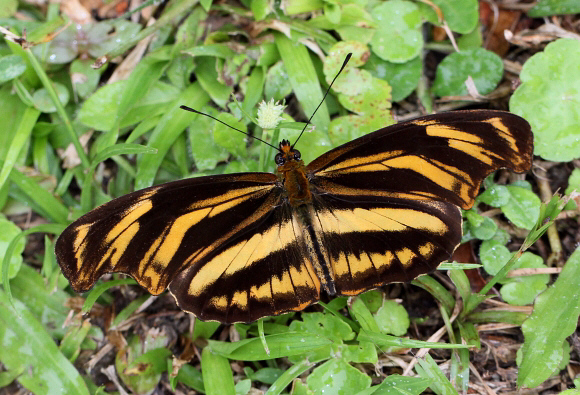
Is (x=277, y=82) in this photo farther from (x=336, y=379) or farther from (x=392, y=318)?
(x=336, y=379)

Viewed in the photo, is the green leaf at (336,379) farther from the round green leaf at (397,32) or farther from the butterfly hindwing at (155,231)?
the round green leaf at (397,32)

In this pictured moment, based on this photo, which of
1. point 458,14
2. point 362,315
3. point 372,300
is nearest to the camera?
point 362,315

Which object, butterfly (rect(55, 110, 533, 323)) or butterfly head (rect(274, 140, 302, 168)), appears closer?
butterfly (rect(55, 110, 533, 323))

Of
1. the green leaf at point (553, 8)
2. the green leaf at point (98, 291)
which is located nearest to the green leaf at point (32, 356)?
the green leaf at point (98, 291)

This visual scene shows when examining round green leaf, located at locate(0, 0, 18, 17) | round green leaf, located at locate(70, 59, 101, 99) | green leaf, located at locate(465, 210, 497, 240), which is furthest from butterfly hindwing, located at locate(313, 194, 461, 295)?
round green leaf, located at locate(0, 0, 18, 17)

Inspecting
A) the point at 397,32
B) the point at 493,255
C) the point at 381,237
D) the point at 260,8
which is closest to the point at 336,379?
the point at 381,237

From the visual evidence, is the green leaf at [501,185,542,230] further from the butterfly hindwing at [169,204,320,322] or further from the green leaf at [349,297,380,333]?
the butterfly hindwing at [169,204,320,322]
